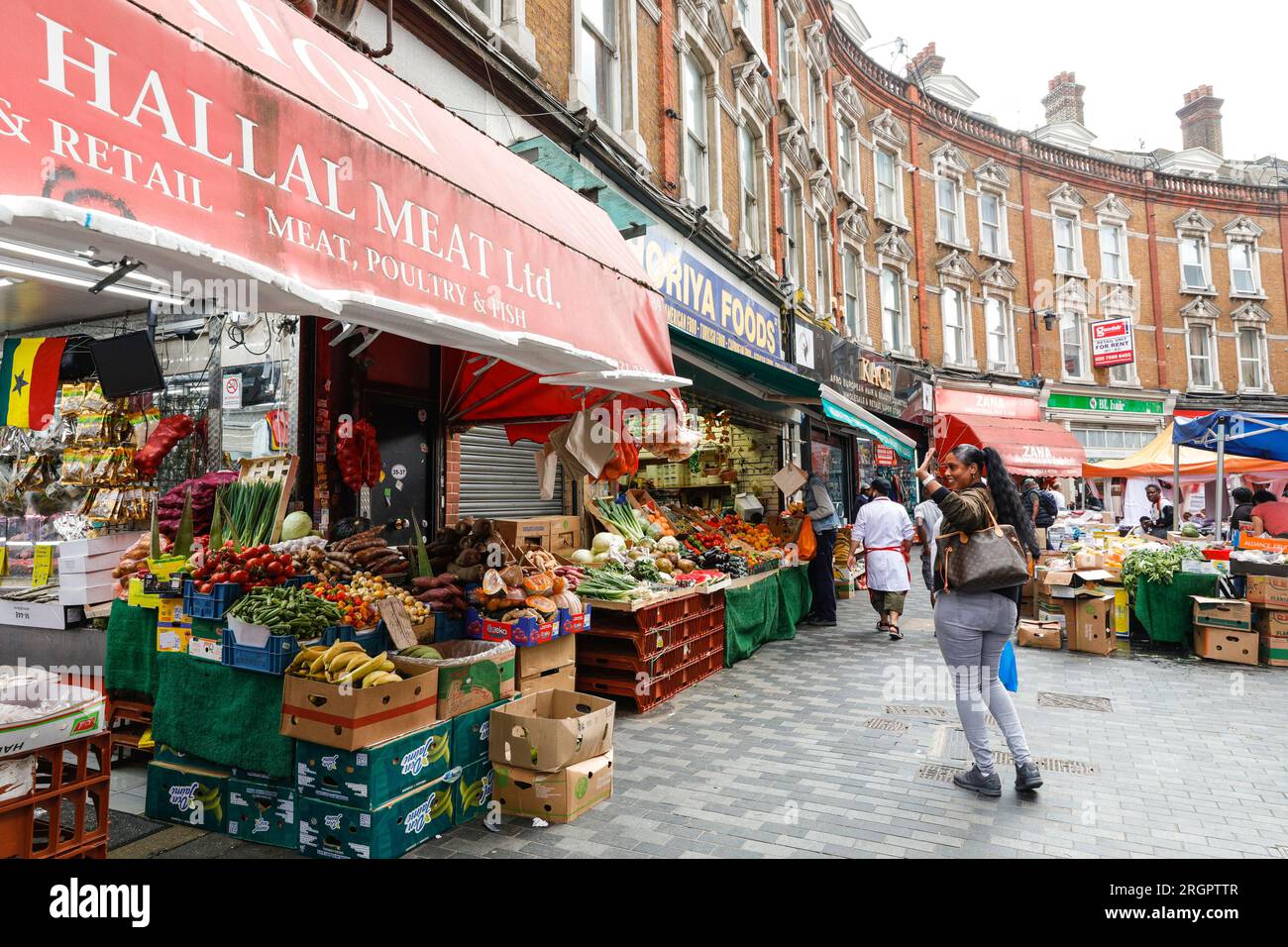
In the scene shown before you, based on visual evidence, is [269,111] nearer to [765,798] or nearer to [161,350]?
[765,798]

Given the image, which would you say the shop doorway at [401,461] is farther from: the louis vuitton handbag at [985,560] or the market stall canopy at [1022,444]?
the market stall canopy at [1022,444]

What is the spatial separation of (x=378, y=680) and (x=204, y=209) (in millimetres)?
2420

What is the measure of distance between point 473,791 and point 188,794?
1.66 meters

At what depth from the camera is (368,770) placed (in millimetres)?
3594

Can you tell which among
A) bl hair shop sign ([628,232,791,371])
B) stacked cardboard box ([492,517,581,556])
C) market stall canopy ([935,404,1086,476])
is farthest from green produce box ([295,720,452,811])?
market stall canopy ([935,404,1086,476])

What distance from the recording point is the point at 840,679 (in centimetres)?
748

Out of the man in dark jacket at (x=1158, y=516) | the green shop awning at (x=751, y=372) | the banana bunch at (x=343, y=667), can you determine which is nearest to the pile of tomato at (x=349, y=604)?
the banana bunch at (x=343, y=667)

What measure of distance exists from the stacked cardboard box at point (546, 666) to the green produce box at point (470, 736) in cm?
55

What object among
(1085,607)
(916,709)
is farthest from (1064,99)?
(916,709)

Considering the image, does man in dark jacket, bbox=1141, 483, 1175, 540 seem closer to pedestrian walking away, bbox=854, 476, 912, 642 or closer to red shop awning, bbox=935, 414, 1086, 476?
red shop awning, bbox=935, 414, 1086, 476

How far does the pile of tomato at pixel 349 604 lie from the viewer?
4.32 meters

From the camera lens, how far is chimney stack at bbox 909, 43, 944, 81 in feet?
84.2

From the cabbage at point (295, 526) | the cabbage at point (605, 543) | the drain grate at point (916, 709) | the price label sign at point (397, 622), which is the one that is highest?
the cabbage at point (295, 526)
